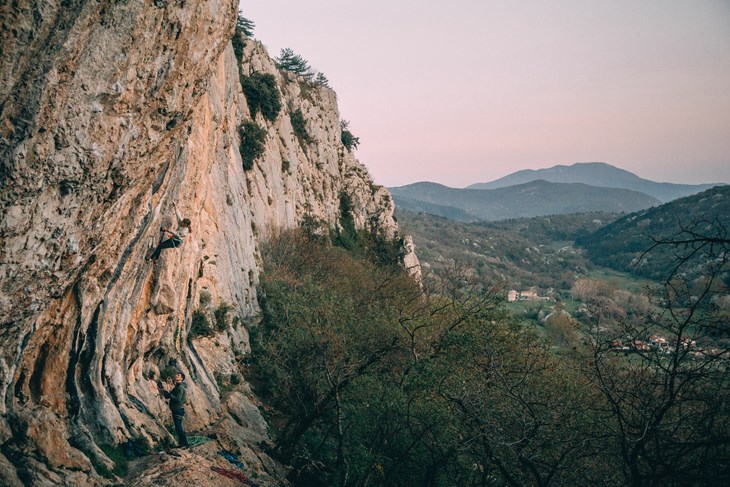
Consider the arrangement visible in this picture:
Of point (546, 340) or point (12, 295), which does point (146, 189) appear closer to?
point (12, 295)

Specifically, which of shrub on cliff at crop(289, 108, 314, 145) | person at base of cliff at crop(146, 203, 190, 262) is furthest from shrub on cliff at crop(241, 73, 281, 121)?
person at base of cliff at crop(146, 203, 190, 262)

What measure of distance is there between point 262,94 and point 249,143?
6935 millimetres

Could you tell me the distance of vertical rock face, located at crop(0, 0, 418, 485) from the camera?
7527 mm

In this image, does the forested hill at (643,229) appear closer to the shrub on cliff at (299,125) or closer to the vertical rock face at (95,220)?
A: the shrub on cliff at (299,125)

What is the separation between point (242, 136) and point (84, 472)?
28675mm

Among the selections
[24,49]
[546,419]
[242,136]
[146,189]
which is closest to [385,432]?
[546,419]

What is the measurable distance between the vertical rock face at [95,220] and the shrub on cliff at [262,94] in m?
23.1

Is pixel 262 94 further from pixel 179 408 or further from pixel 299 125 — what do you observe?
pixel 179 408

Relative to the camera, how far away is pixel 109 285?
11641 mm

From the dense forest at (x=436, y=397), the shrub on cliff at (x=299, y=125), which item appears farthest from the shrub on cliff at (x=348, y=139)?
the dense forest at (x=436, y=397)

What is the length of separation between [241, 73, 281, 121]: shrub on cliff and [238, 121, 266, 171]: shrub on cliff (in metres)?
3.48

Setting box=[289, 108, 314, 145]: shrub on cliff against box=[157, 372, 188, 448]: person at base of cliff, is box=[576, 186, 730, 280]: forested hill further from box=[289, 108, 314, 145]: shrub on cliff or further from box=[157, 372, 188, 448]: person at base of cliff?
box=[157, 372, 188, 448]: person at base of cliff

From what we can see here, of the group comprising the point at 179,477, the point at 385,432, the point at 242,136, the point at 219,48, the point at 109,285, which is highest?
the point at 242,136

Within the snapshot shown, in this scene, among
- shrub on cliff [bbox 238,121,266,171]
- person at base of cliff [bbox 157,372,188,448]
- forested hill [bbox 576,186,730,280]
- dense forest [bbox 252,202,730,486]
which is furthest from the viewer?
forested hill [bbox 576,186,730,280]
